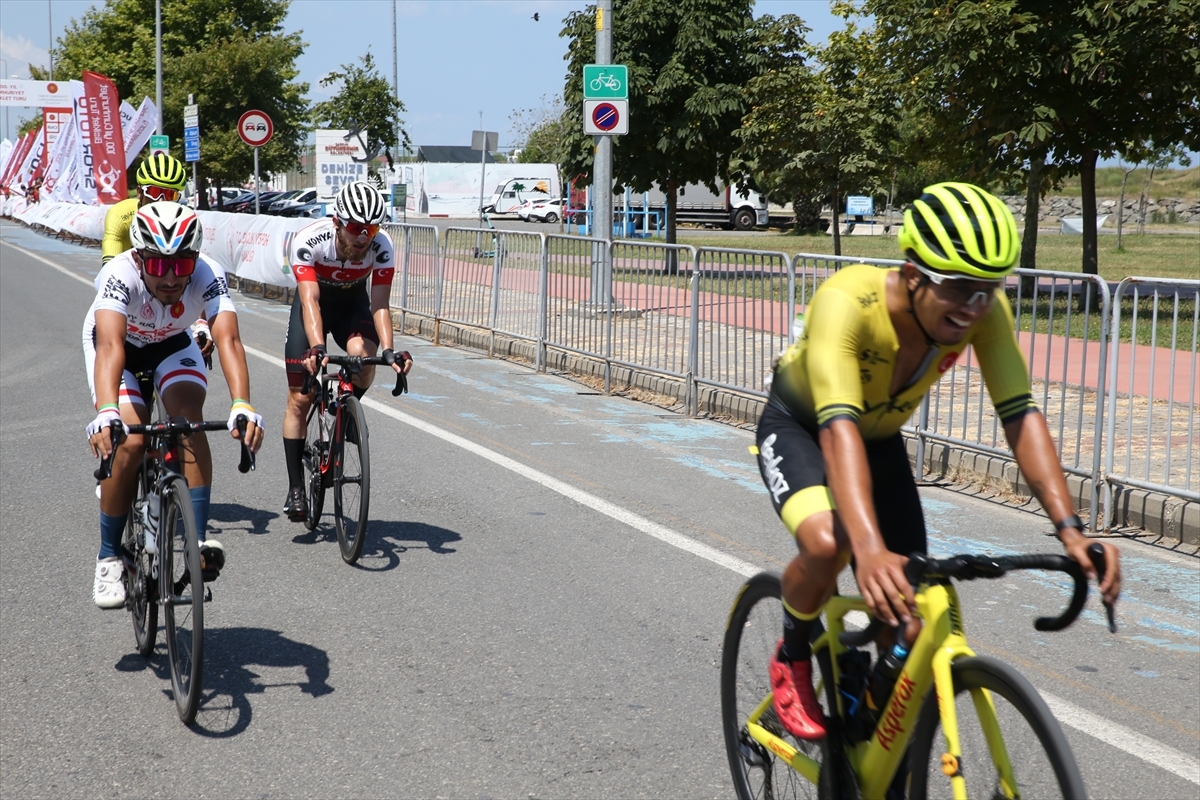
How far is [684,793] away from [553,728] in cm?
66

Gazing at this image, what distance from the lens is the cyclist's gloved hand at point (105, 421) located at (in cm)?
454

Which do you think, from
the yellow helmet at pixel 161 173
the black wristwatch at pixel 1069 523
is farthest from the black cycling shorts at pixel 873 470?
the yellow helmet at pixel 161 173

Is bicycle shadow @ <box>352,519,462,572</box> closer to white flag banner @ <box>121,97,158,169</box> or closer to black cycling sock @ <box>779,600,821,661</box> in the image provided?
black cycling sock @ <box>779,600,821,661</box>

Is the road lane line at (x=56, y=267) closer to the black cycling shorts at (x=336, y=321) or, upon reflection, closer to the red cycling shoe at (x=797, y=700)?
the black cycling shorts at (x=336, y=321)

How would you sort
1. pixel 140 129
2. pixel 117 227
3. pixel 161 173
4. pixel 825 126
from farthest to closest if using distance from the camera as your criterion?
pixel 140 129 → pixel 825 126 → pixel 117 227 → pixel 161 173

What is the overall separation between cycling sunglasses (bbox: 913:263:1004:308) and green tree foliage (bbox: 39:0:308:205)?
50.4 m

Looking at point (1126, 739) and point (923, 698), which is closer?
point (923, 698)

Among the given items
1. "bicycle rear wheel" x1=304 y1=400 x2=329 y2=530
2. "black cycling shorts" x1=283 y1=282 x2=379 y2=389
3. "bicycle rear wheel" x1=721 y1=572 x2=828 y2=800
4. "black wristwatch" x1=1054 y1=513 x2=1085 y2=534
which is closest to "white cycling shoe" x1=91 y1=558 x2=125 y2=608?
"bicycle rear wheel" x1=304 y1=400 x2=329 y2=530

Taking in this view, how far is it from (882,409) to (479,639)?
2606 mm

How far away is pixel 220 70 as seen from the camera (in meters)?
51.3

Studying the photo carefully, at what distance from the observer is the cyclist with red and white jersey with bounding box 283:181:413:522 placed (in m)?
6.88

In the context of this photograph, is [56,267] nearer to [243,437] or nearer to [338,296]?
[338,296]

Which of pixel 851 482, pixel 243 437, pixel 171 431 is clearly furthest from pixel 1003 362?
pixel 171 431

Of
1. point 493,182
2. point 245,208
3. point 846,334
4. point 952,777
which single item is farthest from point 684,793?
point 493,182
